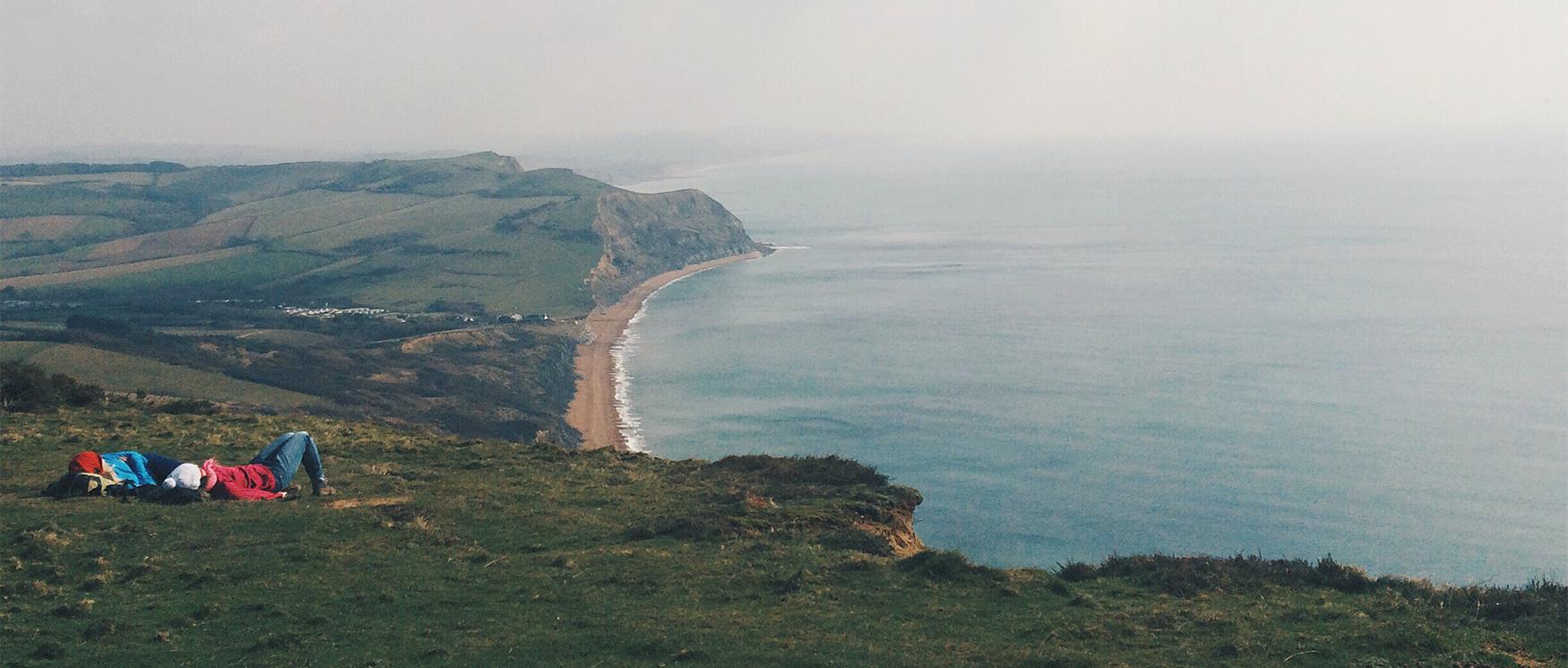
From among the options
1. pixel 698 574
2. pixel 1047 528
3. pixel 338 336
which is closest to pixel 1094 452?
pixel 1047 528

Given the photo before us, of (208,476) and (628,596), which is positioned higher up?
(208,476)

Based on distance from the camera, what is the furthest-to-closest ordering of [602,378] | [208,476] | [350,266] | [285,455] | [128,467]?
[350,266]
[602,378]
[285,455]
[208,476]
[128,467]

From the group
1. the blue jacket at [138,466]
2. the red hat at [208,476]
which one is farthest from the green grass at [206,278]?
the red hat at [208,476]

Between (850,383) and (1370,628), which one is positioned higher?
(1370,628)

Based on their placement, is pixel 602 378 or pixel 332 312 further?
pixel 332 312

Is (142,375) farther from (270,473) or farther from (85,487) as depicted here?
(85,487)

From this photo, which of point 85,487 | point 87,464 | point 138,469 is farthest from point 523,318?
point 87,464

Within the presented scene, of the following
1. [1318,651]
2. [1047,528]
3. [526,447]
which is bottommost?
[1047,528]

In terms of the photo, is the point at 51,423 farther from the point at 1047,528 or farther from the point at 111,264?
the point at 111,264
